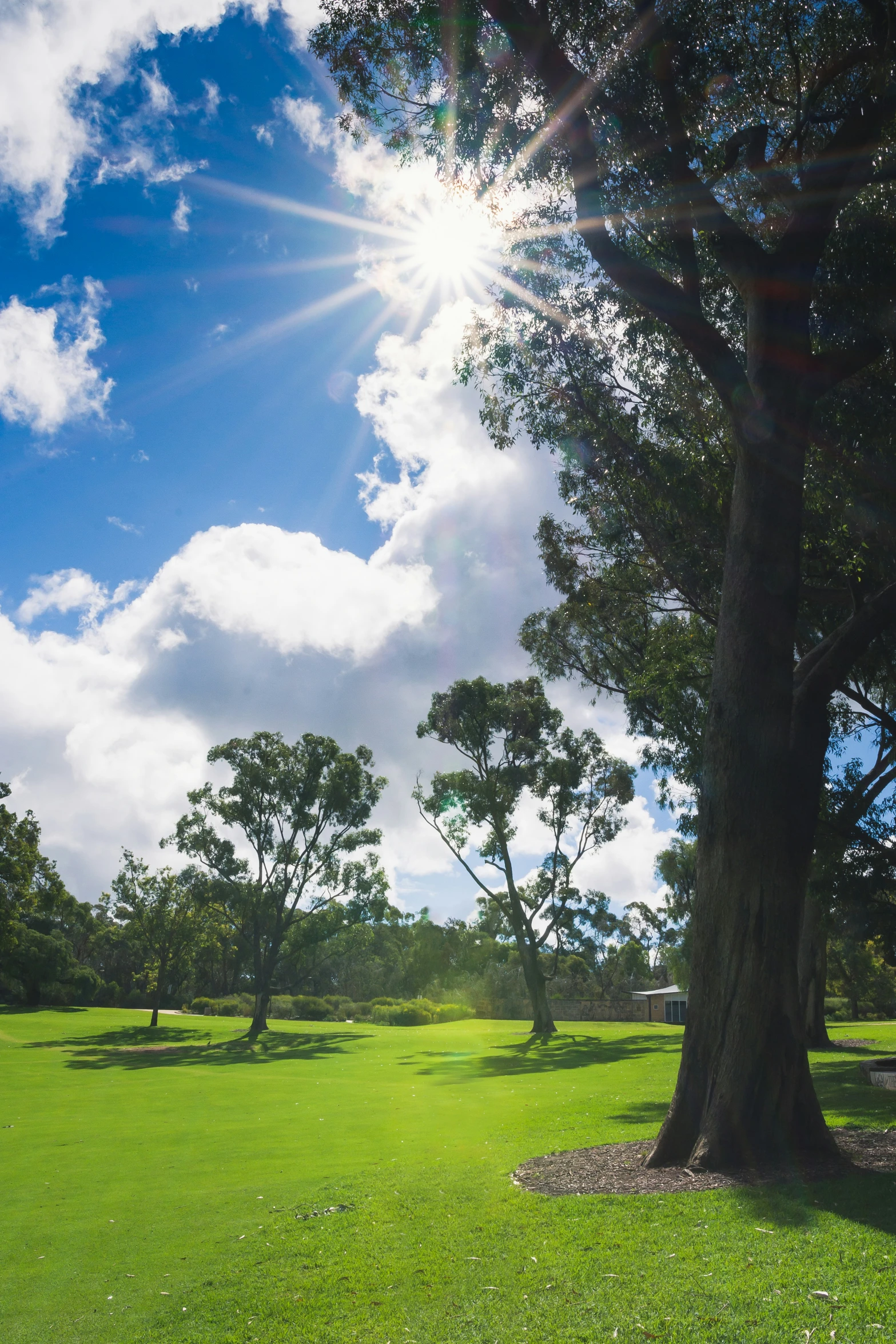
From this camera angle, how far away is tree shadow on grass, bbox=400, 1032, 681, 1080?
23781 millimetres

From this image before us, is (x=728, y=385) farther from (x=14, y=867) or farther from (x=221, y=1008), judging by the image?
(x=221, y=1008)

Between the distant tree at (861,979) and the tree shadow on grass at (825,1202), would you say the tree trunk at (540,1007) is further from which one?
the tree shadow on grass at (825,1202)

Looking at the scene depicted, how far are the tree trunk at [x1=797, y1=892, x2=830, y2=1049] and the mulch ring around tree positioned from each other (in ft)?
50.1

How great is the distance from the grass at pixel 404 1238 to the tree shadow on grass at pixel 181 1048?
14114 mm

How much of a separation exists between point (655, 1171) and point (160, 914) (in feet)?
133

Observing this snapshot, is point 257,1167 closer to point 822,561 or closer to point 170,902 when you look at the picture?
point 822,561

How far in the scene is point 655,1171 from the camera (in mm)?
8258

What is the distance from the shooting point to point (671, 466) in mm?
14844

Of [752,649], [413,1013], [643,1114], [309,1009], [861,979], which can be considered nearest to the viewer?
[752,649]

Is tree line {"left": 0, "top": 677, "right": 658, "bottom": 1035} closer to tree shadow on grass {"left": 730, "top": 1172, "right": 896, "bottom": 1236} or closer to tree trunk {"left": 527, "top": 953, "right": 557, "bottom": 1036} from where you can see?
tree trunk {"left": 527, "top": 953, "right": 557, "bottom": 1036}

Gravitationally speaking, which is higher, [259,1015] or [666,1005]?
[259,1015]

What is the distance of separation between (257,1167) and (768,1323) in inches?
308

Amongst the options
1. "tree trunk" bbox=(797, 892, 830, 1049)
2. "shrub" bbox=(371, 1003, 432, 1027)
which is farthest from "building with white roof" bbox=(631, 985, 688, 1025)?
"tree trunk" bbox=(797, 892, 830, 1049)

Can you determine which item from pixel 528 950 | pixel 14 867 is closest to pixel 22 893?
pixel 14 867
